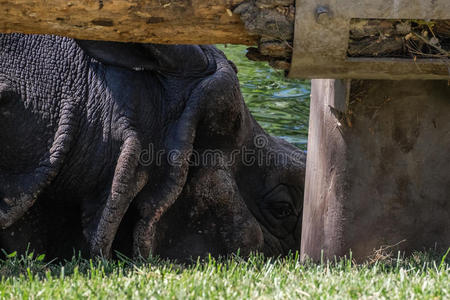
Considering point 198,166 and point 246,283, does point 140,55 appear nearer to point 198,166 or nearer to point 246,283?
point 198,166

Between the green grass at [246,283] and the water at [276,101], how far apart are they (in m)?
5.42

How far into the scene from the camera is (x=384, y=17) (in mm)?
4051

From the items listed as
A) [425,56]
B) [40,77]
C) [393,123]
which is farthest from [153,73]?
[425,56]

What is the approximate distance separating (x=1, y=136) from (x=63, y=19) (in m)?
1.91

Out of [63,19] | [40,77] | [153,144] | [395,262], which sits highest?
[63,19]

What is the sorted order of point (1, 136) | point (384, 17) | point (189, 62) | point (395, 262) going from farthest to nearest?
point (189, 62), point (1, 136), point (395, 262), point (384, 17)

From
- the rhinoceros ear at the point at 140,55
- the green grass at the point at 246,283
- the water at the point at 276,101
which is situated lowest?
the green grass at the point at 246,283

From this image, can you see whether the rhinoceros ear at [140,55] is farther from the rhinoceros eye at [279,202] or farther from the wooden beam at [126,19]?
the wooden beam at [126,19]

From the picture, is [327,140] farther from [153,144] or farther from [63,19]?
[63,19]

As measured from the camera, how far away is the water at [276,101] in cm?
992

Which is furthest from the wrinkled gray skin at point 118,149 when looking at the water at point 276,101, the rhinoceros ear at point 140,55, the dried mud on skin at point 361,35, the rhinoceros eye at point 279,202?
the water at point 276,101

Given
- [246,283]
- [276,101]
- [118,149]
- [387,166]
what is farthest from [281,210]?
[276,101]

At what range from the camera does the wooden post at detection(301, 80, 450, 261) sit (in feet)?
15.6

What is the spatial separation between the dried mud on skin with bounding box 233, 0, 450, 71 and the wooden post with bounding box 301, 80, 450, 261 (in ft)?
1.67
